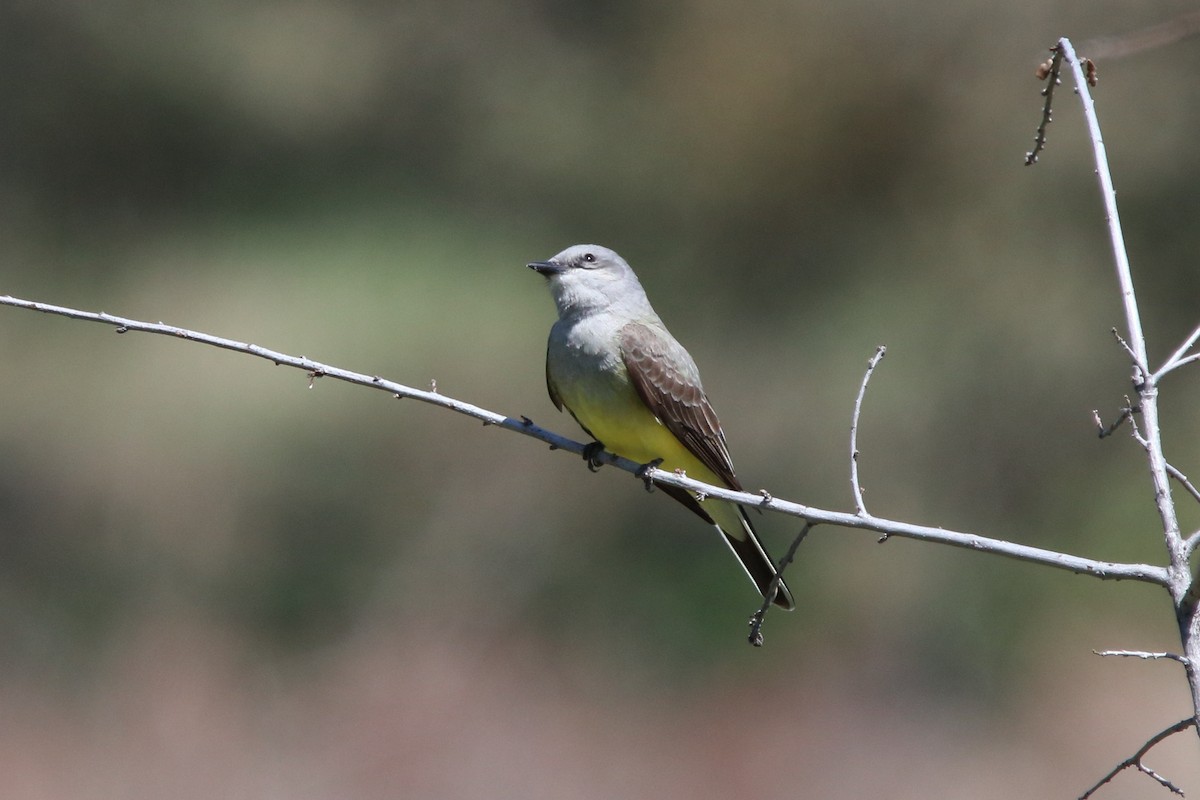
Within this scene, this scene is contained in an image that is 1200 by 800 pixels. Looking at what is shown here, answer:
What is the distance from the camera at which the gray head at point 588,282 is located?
522cm

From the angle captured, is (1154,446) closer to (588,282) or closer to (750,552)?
(750,552)

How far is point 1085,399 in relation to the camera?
1172 cm

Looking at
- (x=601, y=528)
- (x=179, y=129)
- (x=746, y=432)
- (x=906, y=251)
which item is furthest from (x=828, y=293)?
(x=179, y=129)

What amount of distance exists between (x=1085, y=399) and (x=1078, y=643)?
228 centimetres

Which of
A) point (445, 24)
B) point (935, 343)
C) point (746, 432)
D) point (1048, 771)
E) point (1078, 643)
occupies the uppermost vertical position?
point (445, 24)

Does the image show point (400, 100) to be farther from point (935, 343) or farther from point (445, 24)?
point (935, 343)

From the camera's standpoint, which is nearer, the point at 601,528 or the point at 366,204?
the point at 601,528

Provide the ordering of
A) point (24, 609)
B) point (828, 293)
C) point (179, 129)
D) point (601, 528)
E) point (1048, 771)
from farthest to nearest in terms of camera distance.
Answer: point (179, 129)
point (828, 293)
point (601, 528)
point (24, 609)
point (1048, 771)

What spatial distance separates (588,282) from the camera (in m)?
5.27

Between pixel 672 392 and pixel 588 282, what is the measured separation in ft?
2.02

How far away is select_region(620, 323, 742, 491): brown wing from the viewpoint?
16.4 ft

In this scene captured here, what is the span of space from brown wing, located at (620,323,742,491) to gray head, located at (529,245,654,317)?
18cm

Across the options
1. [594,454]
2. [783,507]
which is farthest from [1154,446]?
[594,454]

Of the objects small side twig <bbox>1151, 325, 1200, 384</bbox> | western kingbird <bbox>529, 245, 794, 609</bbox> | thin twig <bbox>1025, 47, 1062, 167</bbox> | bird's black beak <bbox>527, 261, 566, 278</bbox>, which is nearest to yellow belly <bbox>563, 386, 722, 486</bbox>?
western kingbird <bbox>529, 245, 794, 609</bbox>
